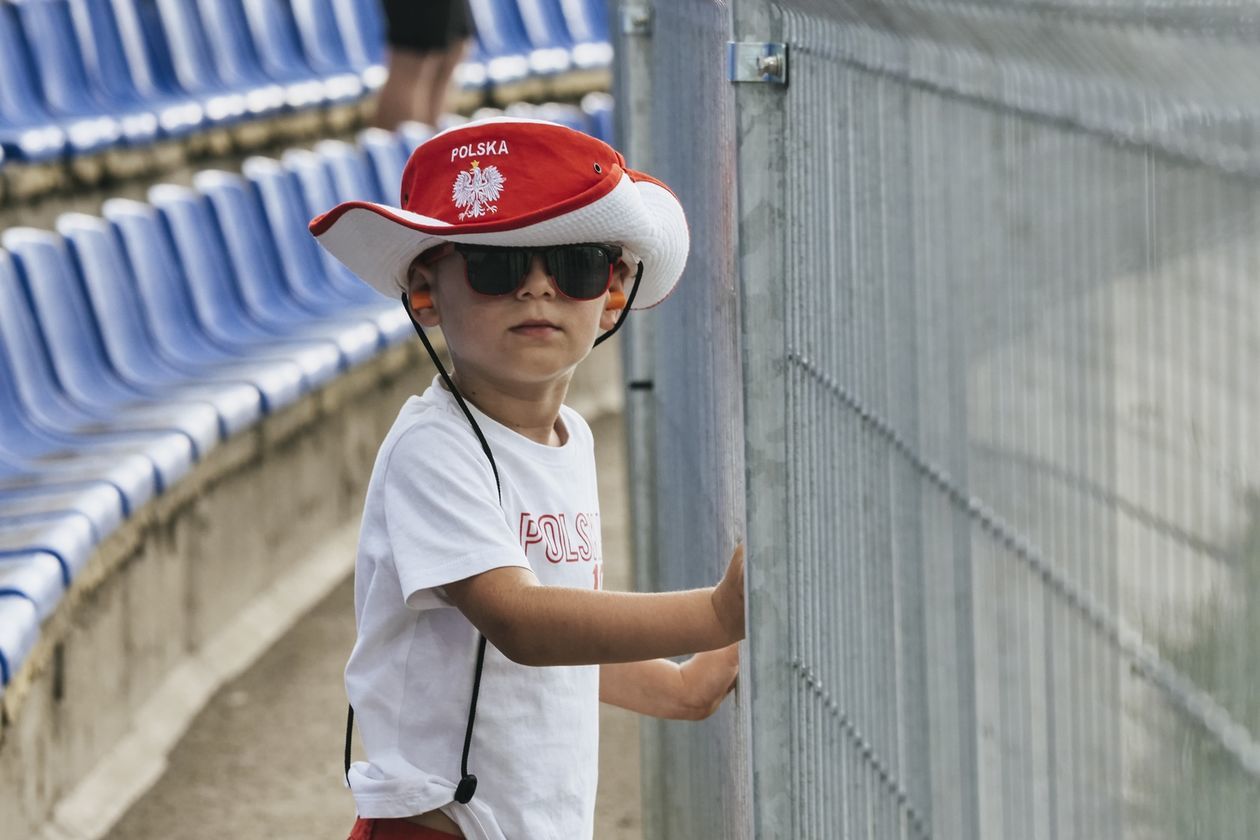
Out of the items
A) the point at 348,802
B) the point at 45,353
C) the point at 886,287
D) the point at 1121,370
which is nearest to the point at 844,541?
the point at 886,287

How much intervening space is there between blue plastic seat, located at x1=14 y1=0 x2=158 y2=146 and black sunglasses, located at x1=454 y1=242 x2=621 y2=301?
4690mm

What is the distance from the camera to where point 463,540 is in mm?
1903

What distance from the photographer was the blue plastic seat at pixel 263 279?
20.4 feet

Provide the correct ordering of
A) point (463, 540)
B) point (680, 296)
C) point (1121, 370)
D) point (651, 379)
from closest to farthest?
point (1121, 370) < point (463, 540) < point (680, 296) < point (651, 379)

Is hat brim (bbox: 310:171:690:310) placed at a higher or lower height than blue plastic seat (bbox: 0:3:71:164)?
higher

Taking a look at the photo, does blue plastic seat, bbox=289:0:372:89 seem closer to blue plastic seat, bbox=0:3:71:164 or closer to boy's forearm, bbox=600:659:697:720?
blue plastic seat, bbox=0:3:71:164

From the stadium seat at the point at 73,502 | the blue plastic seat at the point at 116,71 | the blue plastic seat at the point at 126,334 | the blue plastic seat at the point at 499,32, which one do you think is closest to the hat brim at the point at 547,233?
the stadium seat at the point at 73,502

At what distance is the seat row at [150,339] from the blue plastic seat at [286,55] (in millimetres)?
818

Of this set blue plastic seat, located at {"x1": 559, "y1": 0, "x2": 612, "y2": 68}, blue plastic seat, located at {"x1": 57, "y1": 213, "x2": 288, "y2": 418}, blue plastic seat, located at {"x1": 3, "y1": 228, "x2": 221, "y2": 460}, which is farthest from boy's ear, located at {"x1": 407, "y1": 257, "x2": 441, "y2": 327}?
blue plastic seat, located at {"x1": 559, "y1": 0, "x2": 612, "y2": 68}

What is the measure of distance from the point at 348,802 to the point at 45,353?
161 centimetres

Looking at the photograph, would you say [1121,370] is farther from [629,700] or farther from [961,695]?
[629,700]

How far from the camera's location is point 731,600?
1.83 metres

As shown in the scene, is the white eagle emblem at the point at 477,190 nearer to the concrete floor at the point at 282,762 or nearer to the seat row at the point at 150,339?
the seat row at the point at 150,339

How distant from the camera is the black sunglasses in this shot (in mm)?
1961
